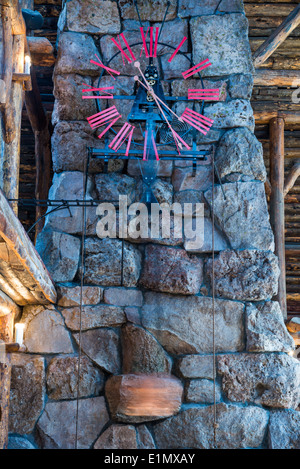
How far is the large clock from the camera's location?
476cm

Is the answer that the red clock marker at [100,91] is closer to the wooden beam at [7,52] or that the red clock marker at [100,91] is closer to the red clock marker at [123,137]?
the red clock marker at [123,137]

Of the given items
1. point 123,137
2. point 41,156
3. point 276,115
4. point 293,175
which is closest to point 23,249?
point 123,137

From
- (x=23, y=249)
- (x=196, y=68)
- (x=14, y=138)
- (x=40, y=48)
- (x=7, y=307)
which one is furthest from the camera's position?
(x=196, y=68)

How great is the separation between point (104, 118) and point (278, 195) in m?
3.62

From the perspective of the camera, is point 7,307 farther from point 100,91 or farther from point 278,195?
point 278,195

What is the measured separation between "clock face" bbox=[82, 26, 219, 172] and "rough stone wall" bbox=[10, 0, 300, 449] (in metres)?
0.10

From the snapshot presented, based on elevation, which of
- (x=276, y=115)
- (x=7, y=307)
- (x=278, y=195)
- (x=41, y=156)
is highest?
(x=276, y=115)

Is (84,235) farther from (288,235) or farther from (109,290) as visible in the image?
(288,235)

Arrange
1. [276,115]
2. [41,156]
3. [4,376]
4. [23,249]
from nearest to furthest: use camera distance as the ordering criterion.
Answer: [23,249] < [4,376] < [41,156] < [276,115]

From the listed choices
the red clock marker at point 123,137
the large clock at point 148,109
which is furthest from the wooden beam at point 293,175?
the red clock marker at point 123,137

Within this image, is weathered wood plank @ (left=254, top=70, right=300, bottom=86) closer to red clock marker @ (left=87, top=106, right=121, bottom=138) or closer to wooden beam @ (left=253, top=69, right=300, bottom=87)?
wooden beam @ (left=253, top=69, right=300, bottom=87)

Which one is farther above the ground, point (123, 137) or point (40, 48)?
point (40, 48)

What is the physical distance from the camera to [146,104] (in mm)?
4754

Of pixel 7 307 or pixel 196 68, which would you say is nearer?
pixel 7 307
